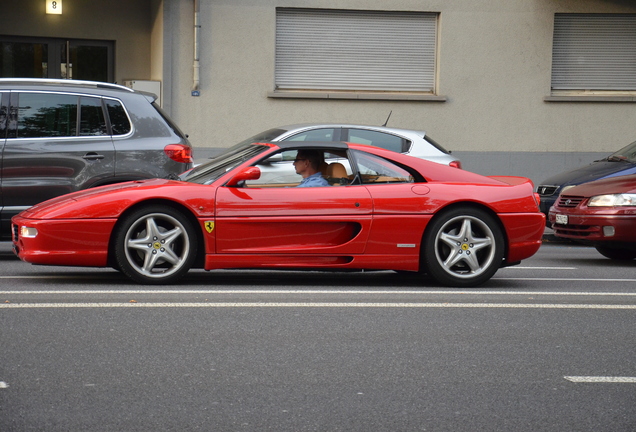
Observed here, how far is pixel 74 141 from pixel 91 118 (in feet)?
0.97

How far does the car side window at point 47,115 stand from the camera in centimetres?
926

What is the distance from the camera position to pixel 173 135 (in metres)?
9.51

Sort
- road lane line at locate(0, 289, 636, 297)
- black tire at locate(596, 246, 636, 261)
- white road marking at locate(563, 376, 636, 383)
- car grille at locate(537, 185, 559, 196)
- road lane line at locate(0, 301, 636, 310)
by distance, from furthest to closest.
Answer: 1. car grille at locate(537, 185, 559, 196)
2. black tire at locate(596, 246, 636, 261)
3. road lane line at locate(0, 289, 636, 297)
4. road lane line at locate(0, 301, 636, 310)
5. white road marking at locate(563, 376, 636, 383)

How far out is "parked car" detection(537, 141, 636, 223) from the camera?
13062mm

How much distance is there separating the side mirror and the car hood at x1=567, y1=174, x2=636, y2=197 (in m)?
4.51

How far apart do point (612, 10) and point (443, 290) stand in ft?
40.3

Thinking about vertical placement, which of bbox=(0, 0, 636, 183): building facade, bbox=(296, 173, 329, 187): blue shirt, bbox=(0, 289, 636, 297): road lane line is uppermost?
bbox=(0, 0, 636, 183): building facade

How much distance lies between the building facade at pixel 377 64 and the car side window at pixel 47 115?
754cm

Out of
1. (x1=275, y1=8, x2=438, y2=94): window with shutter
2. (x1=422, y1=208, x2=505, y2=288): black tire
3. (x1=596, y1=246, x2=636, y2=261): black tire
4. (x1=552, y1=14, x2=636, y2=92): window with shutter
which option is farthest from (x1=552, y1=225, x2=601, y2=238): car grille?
(x1=552, y1=14, x2=636, y2=92): window with shutter

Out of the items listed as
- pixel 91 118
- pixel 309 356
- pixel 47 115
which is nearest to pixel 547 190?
pixel 91 118

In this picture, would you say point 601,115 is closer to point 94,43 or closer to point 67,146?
point 94,43

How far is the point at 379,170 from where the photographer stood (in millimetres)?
7953

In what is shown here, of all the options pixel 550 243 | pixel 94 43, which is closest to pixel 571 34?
pixel 550 243

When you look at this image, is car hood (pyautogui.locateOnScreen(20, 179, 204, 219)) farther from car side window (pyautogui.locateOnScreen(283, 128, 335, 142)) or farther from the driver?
car side window (pyautogui.locateOnScreen(283, 128, 335, 142))
